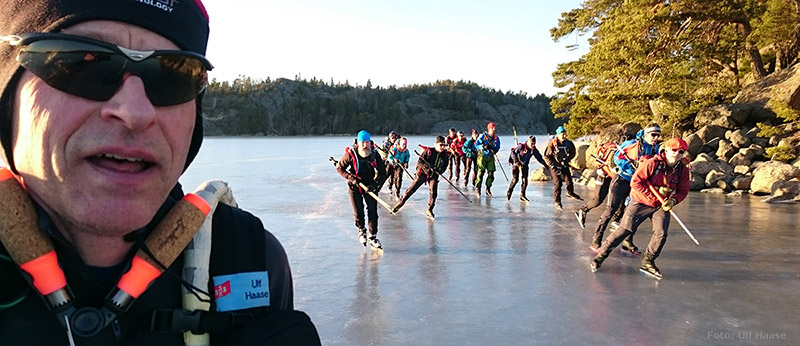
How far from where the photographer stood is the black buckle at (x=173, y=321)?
0.96 meters

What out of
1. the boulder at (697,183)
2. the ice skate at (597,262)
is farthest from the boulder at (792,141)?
the ice skate at (597,262)

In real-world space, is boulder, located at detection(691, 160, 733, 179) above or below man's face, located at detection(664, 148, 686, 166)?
below

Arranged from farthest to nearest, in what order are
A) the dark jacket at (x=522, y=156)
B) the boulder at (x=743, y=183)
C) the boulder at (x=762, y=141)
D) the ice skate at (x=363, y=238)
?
the boulder at (x=762, y=141), the boulder at (x=743, y=183), the dark jacket at (x=522, y=156), the ice skate at (x=363, y=238)

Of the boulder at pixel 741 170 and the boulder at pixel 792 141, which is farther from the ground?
the boulder at pixel 792 141

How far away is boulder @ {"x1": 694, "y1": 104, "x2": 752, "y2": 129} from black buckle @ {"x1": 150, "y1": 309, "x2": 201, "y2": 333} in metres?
20.6

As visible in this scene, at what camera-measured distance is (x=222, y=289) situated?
41.9 inches

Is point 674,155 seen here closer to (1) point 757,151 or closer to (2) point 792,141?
(2) point 792,141

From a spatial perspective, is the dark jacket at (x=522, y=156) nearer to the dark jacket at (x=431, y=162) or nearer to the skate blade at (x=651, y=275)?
the dark jacket at (x=431, y=162)

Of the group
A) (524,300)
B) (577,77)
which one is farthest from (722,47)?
(524,300)

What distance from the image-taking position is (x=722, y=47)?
1603 cm

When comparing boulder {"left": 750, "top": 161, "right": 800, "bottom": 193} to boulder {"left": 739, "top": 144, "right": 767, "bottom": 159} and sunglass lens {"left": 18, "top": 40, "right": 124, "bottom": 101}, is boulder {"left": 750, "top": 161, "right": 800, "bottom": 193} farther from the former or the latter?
Result: sunglass lens {"left": 18, "top": 40, "right": 124, "bottom": 101}

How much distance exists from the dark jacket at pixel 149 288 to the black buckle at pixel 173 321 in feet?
0.05

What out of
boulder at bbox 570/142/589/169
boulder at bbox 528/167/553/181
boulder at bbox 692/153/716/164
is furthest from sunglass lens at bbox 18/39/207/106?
boulder at bbox 570/142/589/169

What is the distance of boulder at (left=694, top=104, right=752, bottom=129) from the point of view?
1736cm
